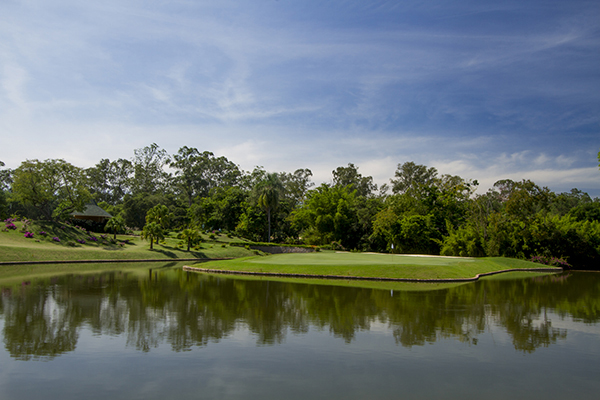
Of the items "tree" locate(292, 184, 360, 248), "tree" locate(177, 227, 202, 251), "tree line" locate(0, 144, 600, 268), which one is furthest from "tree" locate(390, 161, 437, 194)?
"tree" locate(177, 227, 202, 251)

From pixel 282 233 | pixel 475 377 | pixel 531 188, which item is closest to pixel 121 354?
pixel 475 377

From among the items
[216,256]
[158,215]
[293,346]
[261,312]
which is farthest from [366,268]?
[158,215]

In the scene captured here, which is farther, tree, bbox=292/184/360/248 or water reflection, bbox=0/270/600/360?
tree, bbox=292/184/360/248

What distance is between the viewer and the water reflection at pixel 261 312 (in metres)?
12.6

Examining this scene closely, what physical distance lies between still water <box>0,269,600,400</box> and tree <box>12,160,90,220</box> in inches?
1565

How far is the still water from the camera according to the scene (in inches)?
339

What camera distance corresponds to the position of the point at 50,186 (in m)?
57.0

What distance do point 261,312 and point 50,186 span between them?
176ft

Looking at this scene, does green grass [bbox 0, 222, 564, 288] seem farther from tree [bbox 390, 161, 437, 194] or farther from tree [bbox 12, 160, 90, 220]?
Result: tree [bbox 390, 161, 437, 194]

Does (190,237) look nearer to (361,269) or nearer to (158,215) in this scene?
(158,215)

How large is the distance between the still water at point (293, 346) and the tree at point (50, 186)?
3976 cm

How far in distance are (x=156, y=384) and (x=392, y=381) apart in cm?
525

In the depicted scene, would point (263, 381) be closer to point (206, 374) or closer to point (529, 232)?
point (206, 374)

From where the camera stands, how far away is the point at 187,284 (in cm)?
2567
